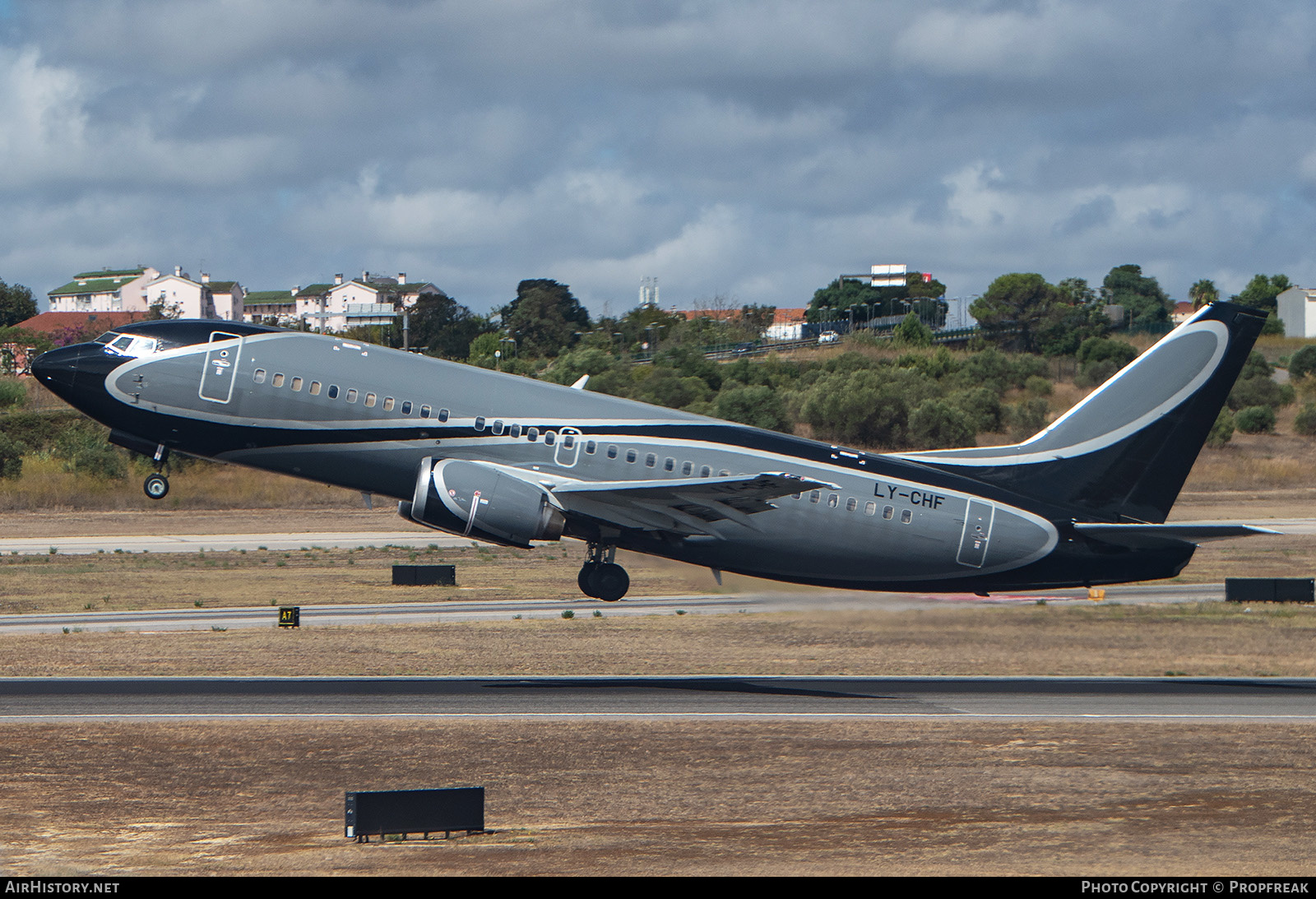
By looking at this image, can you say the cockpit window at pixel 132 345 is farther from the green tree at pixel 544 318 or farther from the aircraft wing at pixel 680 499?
the green tree at pixel 544 318

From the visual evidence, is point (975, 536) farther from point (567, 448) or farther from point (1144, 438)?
point (567, 448)

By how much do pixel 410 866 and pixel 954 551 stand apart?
20.7 meters

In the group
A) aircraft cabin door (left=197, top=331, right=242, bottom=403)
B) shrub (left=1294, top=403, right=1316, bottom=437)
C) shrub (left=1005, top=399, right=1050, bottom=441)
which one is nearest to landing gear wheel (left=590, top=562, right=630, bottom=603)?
aircraft cabin door (left=197, top=331, right=242, bottom=403)

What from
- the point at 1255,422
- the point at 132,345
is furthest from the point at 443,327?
the point at 132,345

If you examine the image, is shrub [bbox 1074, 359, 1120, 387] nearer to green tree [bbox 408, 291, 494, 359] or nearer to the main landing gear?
green tree [bbox 408, 291, 494, 359]

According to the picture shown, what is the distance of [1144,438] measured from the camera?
3988 cm

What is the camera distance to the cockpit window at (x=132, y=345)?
3562 cm

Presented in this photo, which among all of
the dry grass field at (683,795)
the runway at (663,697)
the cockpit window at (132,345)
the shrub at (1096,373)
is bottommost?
the dry grass field at (683,795)

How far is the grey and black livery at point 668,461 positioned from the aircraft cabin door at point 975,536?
0.21ft

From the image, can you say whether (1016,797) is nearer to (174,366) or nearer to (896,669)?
(896,669)

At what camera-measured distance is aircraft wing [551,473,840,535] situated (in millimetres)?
35156

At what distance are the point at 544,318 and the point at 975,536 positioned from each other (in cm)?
14310

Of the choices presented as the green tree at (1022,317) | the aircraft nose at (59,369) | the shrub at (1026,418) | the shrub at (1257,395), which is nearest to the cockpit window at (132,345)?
the aircraft nose at (59,369)

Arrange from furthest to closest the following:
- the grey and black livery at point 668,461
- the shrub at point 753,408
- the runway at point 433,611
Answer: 1. the shrub at point 753,408
2. the runway at point 433,611
3. the grey and black livery at point 668,461
